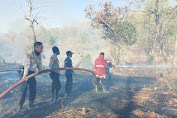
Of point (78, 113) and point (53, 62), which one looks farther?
point (53, 62)

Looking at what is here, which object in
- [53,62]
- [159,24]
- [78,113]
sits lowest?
[78,113]

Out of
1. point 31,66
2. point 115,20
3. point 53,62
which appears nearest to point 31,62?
point 31,66

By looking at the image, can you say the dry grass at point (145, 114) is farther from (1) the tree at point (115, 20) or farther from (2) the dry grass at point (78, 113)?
(1) the tree at point (115, 20)

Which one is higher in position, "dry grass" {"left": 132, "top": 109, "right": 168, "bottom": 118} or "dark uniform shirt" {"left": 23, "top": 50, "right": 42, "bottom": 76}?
"dark uniform shirt" {"left": 23, "top": 50, "right": 42, "bottom": 76}

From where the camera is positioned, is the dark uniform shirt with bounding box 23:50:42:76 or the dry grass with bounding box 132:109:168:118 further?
the dark uniform shirt with bounding box 23:50:42:76

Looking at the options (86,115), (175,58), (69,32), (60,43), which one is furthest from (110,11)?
(69,32)

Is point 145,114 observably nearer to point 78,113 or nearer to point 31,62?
point 78,113

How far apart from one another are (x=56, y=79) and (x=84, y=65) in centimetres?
2287

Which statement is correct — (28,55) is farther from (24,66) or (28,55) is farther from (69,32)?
(69,32)

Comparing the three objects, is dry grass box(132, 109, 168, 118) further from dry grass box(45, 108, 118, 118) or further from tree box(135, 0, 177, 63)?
tree box(135, 0, 177, 63)

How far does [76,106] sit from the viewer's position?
444 cm

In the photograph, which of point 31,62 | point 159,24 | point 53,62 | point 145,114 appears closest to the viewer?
point 145,114

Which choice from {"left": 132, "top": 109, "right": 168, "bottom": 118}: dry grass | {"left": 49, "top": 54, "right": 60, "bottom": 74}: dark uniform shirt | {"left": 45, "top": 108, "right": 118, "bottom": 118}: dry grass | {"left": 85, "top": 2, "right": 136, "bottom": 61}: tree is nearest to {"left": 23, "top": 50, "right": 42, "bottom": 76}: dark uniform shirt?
{"left": 49, "top": 54, "right": 60, "bottom": 74}: dark uniform shirt

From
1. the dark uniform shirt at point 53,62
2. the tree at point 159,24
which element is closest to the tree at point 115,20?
the tree at point 159,24
